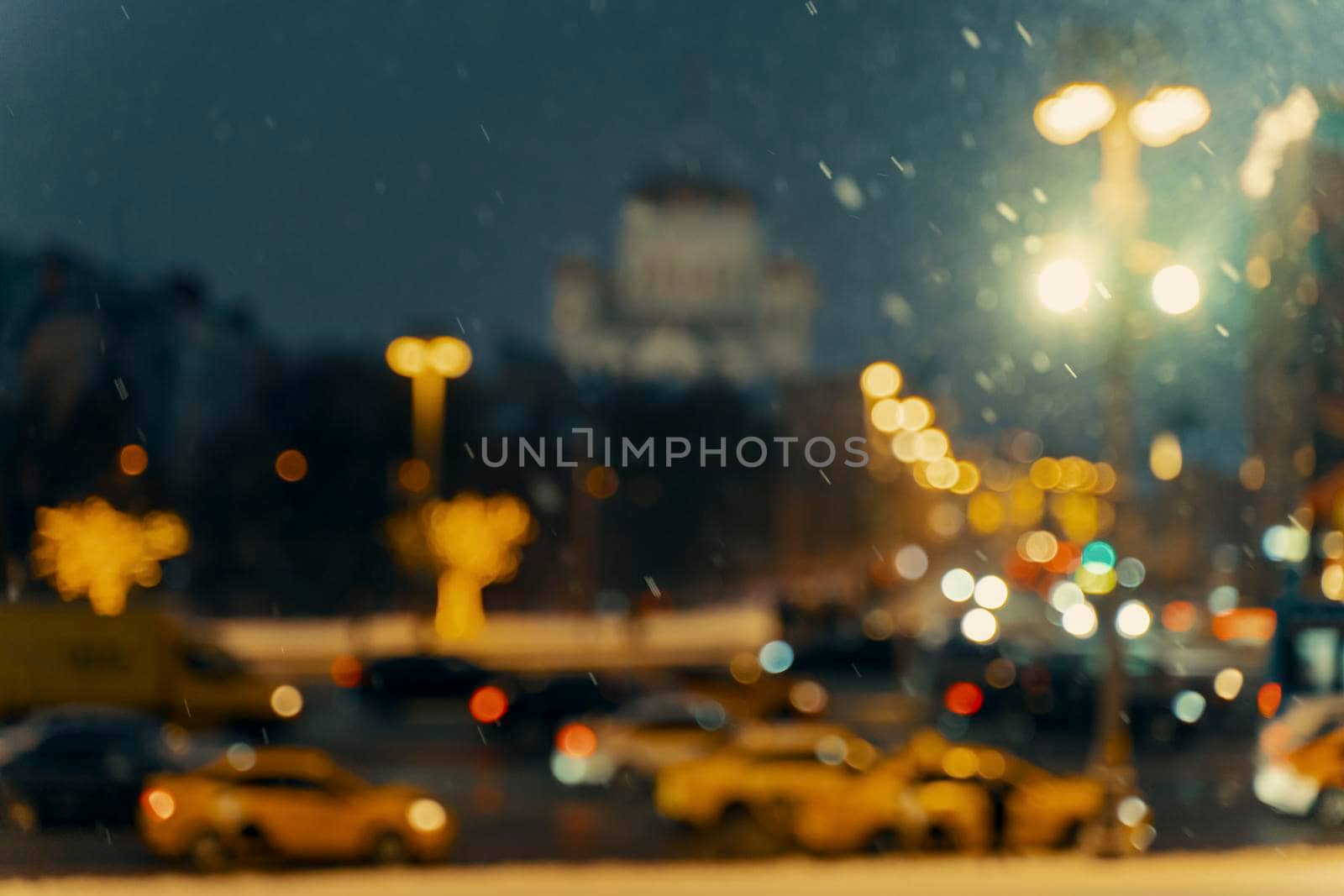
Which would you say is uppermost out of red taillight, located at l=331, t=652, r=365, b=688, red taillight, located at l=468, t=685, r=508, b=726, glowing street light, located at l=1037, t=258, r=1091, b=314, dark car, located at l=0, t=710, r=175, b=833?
glowing street light, located at l=1037, t=258, r=1091, b=314

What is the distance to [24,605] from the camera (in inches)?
1063

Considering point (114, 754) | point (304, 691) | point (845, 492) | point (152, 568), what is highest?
point (845, 492)

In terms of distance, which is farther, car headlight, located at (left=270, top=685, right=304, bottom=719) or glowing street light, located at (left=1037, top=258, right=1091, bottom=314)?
car headlight, located at (left=270, top=685, right=304, bottom=719)

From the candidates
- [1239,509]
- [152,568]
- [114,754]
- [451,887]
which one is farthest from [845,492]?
[451,887]

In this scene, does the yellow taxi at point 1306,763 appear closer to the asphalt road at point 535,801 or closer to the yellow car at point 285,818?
the asphalt road at point 535,801

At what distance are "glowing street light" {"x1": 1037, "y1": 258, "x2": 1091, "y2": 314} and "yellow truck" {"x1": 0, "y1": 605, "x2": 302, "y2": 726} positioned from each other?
15440 millimetres

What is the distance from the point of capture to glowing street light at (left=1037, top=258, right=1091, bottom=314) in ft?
51.3

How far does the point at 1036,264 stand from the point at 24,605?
18.5 meters

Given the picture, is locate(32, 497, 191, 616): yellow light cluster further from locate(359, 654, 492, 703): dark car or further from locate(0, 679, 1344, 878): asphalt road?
locate(0, 679, 1344, 878): asphalt road

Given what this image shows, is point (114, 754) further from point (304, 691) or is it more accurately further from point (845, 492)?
point (845, 492)

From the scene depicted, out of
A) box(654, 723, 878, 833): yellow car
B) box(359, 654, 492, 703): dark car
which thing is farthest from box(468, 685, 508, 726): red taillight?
box(654, 723, 878, 833): yellow car

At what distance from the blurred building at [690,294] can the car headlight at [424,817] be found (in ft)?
317

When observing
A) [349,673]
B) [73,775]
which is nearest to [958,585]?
[349,673]

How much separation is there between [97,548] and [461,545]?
10427 mm
